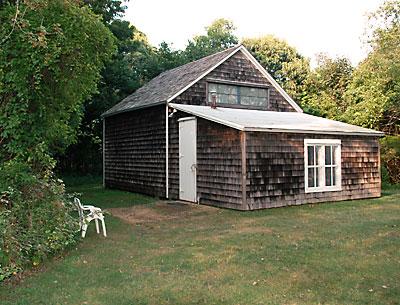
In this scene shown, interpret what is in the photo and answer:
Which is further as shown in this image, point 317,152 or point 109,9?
point 109,9

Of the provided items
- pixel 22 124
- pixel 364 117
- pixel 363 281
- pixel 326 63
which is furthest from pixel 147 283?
pixel 326 63

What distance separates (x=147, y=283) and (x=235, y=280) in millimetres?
1068

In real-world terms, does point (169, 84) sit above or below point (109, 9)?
below

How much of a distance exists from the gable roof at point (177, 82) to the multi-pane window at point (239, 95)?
0.68 meters

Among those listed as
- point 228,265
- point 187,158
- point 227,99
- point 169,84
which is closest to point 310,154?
point 187,158

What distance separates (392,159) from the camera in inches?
749

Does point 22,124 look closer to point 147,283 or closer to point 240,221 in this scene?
point 147,283

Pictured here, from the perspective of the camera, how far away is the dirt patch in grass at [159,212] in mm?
10594

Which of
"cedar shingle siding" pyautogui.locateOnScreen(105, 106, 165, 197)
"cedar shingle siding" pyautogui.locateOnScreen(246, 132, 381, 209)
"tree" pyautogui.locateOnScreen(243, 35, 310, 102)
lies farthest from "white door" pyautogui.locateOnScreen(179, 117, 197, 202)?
"tree" pyautogui.locateOnScreen(243, 35, 310, 102)

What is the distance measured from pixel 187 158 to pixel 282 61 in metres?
25.0

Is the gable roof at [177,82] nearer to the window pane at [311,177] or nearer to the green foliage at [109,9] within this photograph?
the green foliage at [109,9]

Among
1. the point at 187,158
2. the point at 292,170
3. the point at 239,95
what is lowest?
the point at 292,170

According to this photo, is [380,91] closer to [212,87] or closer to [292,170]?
[212,87]

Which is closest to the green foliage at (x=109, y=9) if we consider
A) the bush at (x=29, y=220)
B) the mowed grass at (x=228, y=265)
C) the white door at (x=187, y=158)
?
the white door at (x=187, y=158)
